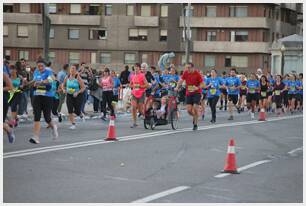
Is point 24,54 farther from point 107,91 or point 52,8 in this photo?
A: point 107,91

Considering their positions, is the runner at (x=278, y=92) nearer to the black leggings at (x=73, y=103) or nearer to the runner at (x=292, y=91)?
the runner at (x=292, y=91)

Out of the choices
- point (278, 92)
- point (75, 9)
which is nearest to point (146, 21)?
point (75, 9)

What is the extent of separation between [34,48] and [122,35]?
778 centimetres

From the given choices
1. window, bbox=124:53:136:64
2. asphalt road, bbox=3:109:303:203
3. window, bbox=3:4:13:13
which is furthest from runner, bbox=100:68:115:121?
window, bbox=3:4:13:13

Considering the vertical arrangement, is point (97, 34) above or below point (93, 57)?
above

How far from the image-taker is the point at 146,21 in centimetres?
7406

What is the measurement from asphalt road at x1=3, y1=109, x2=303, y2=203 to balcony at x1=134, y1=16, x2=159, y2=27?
54.2m

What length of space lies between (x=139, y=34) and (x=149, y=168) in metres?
62.5

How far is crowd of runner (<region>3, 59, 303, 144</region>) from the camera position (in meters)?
16.1

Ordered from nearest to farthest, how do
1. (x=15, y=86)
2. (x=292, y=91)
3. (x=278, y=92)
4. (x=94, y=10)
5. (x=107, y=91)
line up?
(x=15, y=86)
(x=107, y=91)
(x=278, y=92)
(x=292, y=91)
(x=94, y=10)

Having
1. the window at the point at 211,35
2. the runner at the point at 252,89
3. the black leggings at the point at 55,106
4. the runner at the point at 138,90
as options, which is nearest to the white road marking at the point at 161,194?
the runner at the point at 138,90

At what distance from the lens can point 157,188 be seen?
10.4 m

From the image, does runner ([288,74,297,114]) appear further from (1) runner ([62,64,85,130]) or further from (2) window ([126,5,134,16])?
(2) window ([126,5,134,16])

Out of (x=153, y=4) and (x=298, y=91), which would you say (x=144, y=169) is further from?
(x=153, y=4)
